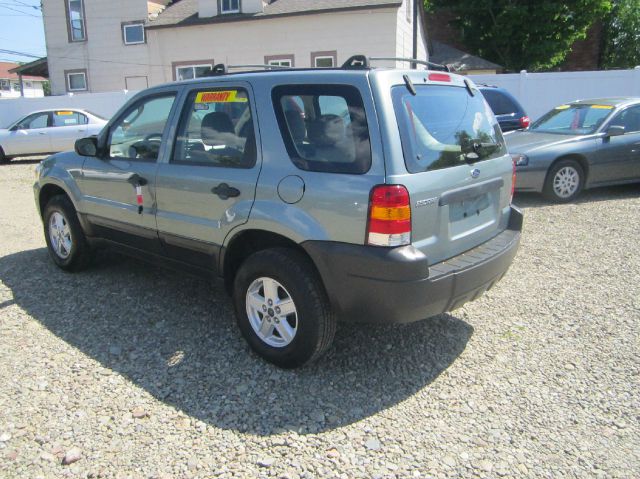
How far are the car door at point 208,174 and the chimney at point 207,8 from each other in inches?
760

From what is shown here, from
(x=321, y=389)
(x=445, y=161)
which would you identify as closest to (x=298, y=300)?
(x=321, y=389)

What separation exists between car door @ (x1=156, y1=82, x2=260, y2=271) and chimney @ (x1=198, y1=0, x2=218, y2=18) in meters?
19.3

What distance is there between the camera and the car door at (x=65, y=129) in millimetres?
15258

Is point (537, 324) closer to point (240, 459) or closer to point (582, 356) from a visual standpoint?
point (582, 356)

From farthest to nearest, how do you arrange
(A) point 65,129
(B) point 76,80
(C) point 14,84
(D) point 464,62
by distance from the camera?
(C) point 14,84 → (D) point 464,62 → (B) point 76,80 → (A) point 65,129

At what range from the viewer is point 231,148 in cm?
356

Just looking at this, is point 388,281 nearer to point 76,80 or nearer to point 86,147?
point 86,147

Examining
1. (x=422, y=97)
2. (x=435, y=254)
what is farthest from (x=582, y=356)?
(x=422, y=97)

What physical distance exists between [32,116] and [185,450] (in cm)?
1537

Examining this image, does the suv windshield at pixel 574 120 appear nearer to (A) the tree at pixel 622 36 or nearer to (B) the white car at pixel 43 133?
(B) the white car at pixel 43 133

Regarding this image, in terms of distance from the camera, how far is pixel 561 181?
7980 mm

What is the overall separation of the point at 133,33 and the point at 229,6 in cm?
459

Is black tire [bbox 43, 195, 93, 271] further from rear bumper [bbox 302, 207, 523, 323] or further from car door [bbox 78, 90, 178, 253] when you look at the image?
rear bumper [bbox 302, 207, 523, 323]

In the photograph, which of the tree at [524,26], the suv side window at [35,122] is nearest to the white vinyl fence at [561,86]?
the tree at [524,26]
